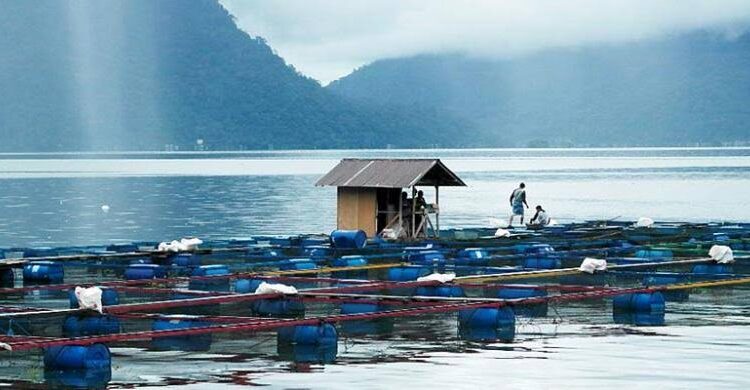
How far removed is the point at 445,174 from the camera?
4209 cm

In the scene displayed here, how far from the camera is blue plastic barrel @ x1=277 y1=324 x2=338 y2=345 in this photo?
853 inches

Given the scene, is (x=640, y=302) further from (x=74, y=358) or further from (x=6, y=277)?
(x=6, y=277)

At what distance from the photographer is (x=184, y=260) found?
117 ft

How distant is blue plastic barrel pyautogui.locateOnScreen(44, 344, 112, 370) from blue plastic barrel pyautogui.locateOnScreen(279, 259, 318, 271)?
13.3 m

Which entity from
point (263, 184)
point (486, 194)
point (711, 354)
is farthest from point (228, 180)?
point (711, 354)

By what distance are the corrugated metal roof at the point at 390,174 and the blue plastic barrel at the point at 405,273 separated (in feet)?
29.5

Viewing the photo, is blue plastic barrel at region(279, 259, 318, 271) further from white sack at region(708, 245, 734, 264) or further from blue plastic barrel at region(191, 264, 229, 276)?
white sack at region(708, 245, 734, 264)

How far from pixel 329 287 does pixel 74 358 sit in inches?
442

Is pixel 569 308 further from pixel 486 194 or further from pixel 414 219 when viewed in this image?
pixel 486 194

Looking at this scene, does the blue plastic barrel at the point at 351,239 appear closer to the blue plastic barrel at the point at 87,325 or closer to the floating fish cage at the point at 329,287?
the floating fish cage at the point at 329,287

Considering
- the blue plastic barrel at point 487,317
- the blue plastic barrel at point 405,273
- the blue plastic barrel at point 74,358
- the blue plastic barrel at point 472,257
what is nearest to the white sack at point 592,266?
the blue plastic barrel at point 405,273

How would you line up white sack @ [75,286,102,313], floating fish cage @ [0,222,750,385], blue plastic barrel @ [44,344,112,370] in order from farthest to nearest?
floating fish cage @ [0,222,750,385] < white sack @ [75,286,102,313] < blue plastic barrel @ [44,344,112,370]

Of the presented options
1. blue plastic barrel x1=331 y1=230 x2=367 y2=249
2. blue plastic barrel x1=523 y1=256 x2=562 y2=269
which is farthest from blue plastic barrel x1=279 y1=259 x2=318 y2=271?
blue plastic barrel x1=523 y1=256 x2=562 y2=269

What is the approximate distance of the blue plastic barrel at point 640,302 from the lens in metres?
26.2
